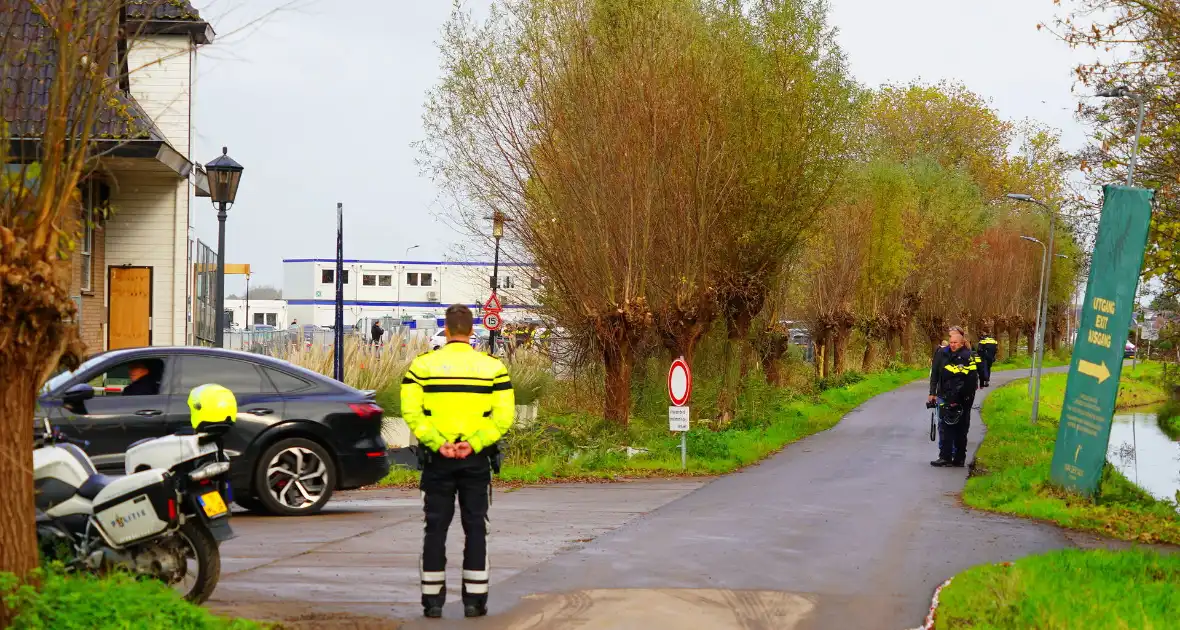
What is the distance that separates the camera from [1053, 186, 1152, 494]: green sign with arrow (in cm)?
1386

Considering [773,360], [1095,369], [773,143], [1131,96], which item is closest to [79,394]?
[1095,369]

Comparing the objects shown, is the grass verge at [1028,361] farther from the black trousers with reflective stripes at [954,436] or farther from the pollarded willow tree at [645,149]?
the black trousers with reflective stripes at [954,436]

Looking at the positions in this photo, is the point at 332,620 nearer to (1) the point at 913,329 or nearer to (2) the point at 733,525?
(2) the point at 733,525

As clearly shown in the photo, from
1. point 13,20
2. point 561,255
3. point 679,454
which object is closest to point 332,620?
point 13,20

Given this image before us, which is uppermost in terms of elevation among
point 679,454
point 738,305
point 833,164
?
point 833,164

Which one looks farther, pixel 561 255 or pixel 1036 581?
pixel 561 255

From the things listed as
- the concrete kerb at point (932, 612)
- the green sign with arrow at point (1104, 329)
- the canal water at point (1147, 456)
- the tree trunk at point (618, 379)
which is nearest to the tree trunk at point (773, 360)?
the canal water at point (1147, 456)

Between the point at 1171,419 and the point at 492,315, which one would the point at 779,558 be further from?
the point at 1171,419

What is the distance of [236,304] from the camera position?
9100 centimetres

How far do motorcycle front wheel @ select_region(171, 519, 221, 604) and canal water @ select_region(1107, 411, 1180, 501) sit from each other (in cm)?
1375

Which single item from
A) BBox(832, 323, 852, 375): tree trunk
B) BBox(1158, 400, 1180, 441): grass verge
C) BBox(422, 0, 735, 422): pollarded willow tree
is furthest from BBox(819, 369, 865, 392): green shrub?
BBox(422, 0, 735, 422): pollarded willow tree

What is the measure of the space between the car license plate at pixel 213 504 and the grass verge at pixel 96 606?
80 centimetres

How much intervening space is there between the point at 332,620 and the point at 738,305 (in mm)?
23935

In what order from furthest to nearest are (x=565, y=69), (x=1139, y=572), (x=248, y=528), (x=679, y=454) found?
(x=565, y=69)
(x=679, y=454)
(x=248, y=528)
(x=1139, y=572)
